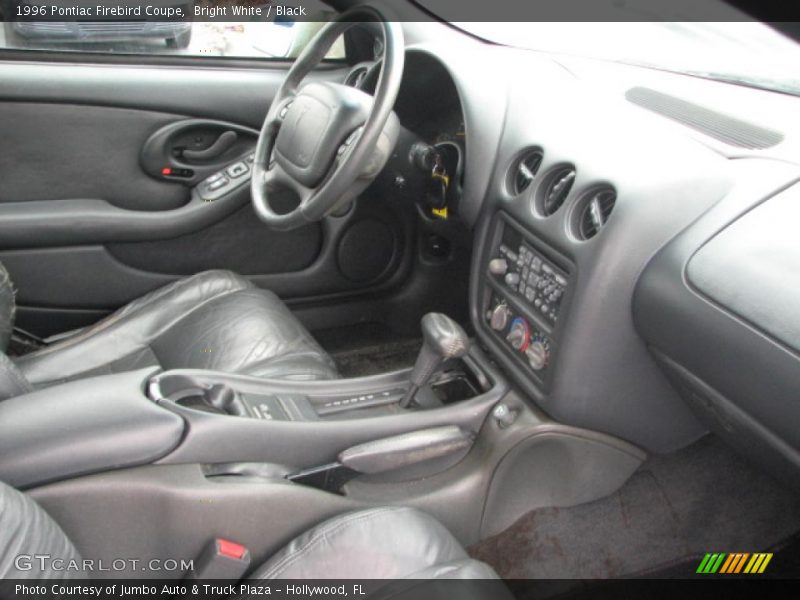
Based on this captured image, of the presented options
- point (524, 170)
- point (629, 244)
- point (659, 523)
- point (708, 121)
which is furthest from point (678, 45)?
point (659, 523)

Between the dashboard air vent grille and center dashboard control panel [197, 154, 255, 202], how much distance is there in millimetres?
975

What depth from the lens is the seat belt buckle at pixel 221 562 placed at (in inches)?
38.5

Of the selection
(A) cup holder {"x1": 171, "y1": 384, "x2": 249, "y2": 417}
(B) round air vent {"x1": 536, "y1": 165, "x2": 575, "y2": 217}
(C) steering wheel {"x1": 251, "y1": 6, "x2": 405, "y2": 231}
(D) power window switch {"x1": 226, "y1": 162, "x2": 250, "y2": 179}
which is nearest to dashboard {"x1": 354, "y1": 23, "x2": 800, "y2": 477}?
(B) round air vent {"x1": 536, "y1": 165, "x2": 575, "y2": 217}

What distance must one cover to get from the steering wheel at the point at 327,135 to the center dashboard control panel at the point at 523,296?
0.27 meters

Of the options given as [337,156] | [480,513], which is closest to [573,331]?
[480,513]

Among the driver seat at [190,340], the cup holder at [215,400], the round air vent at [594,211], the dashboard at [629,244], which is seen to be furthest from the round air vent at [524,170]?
the cup holder at [215,400]

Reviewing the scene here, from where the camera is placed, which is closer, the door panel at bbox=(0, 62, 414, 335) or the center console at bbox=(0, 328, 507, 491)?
the center console at bbox=(0, 328, 507, 491)

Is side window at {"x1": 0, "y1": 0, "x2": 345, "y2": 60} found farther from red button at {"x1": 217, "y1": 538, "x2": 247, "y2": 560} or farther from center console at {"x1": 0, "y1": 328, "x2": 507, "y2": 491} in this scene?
red button at {"x1": 217, "y1": 538, "x2": 247, "y2": 560}

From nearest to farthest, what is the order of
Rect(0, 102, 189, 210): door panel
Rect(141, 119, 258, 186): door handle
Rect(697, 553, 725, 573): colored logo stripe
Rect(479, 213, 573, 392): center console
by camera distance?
Rect(479, 213, 573, 392): center console
Rect(697, 553, 725, 573): colored logo stripe
Rect(0, 102, 189, 210): door panel
Rect(141, 119, 258, 186): door handle

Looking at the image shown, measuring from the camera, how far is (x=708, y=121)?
3.88ft

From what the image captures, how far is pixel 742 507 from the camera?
1.40 metres

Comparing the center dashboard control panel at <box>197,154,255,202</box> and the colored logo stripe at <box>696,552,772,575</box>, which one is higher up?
the center dashboard control panel at <box>197,154,255,202</box>

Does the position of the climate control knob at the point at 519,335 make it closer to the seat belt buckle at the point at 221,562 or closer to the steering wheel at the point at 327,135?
the steering wheel at the point at 327,135

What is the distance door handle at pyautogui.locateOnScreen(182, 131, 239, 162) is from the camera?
1.88 m
